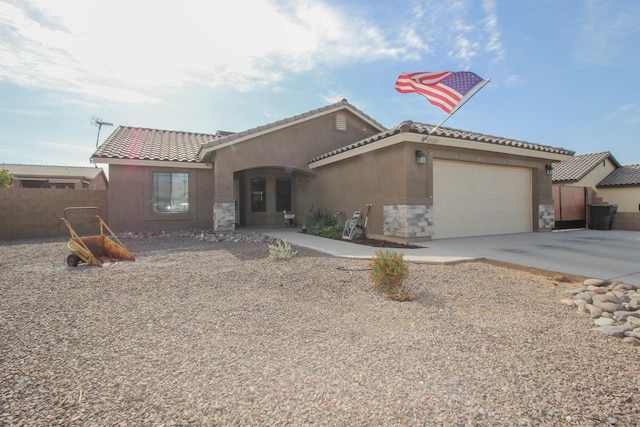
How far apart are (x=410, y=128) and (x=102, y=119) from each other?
30463mm

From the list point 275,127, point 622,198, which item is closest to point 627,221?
point 622,198

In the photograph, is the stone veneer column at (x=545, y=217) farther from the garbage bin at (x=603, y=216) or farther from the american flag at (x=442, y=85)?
the american flag at (x=442, y=85)

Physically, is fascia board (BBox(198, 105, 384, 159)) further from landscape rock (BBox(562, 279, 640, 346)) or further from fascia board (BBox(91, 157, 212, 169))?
landscape rock (BBox(562, 279, 640, 346))

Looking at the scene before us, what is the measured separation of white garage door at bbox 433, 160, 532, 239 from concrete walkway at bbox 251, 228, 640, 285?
2.02 feet

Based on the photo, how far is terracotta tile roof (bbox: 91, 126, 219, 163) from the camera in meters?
12.6

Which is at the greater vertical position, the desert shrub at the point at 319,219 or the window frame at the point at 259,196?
the window frame at the point at 259,196

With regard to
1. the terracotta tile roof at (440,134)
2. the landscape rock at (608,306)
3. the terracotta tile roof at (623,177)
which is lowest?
the landscape rock at (608,306)

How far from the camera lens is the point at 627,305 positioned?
4047 mm

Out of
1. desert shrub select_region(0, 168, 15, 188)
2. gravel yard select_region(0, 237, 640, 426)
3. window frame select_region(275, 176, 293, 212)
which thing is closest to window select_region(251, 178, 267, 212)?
window frame select_region(275, 176, 293, 212)

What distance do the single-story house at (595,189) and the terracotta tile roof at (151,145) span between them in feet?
52.4

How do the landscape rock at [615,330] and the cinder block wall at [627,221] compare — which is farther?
the cinder block wall at [627,221]

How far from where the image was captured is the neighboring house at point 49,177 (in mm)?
26547

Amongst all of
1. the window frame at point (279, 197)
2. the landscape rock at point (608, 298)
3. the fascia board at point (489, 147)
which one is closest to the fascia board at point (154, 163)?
the window frame at point (279, 197)

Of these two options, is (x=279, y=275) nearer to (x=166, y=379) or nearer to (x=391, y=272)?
(x=391, y=272)
